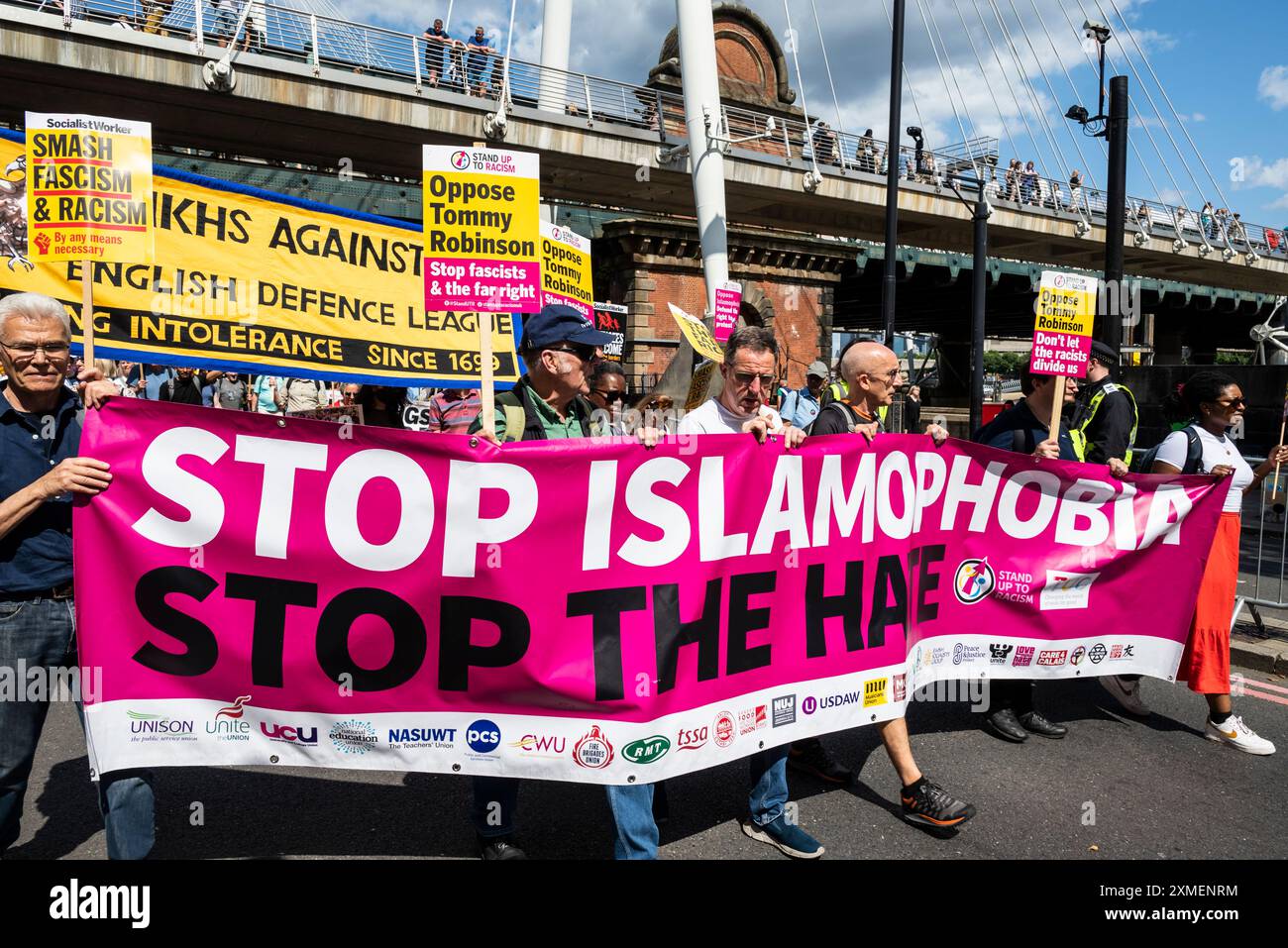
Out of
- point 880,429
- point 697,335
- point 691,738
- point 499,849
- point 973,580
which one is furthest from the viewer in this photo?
point 697,335

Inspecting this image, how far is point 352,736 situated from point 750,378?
6.49 feet

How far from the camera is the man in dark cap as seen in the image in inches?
197

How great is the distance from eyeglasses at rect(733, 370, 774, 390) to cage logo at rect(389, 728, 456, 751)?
172 centimetres

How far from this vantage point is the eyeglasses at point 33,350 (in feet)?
9.16

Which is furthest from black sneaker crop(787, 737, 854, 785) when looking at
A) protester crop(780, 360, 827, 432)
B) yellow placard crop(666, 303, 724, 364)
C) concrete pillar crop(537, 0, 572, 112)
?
concrete pillar crop(537, 0, 572, 112)

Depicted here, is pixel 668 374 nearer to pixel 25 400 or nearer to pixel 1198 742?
pixel 1198 742

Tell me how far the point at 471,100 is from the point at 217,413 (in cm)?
2265

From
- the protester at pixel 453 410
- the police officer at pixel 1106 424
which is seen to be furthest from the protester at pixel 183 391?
the police officer at pixel 1106 424

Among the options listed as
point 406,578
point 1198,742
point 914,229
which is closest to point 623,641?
point 406,578

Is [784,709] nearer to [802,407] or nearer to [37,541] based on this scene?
[37,541]

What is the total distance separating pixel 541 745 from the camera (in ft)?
10.0

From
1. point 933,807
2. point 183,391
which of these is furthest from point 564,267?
point 183,391

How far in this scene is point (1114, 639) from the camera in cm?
461

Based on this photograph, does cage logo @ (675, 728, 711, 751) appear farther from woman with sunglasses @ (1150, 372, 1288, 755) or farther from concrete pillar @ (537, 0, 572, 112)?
concrete pillar @ (537, 0, 572, 112)
